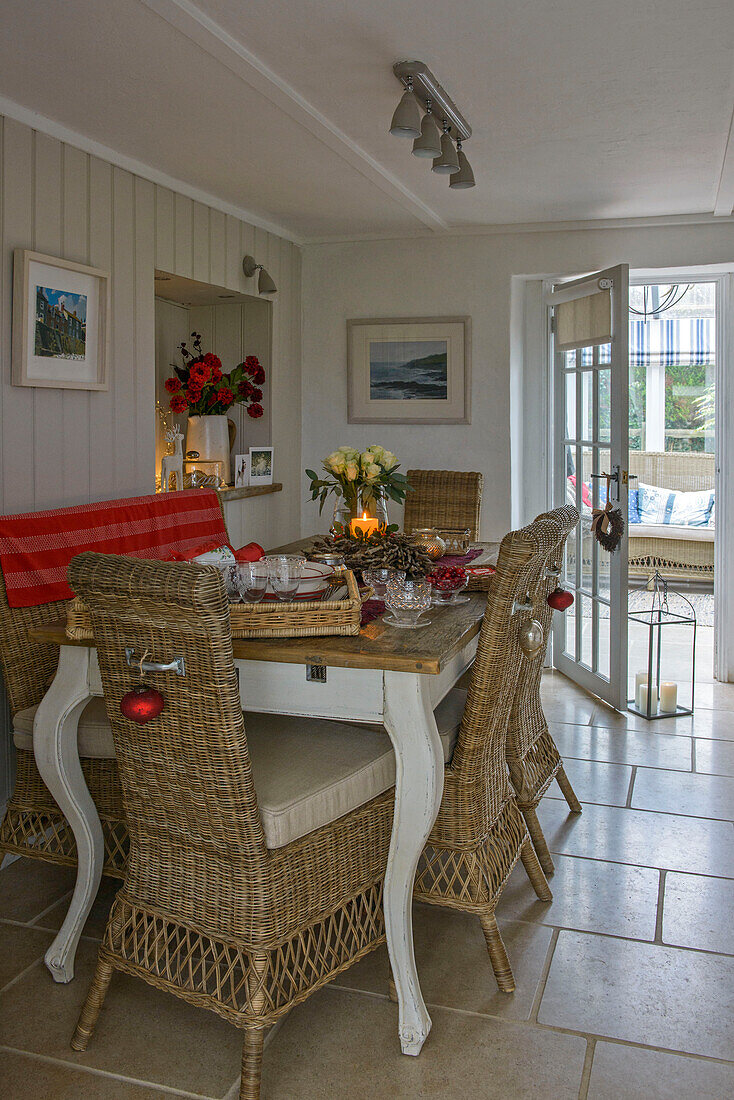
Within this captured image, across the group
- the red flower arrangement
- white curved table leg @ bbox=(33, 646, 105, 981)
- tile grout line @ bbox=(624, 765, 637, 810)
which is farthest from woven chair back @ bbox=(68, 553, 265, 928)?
the red flower arrangement

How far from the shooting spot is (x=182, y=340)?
4.49 metres

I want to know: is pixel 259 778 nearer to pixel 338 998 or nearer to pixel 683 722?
pixel 338 998

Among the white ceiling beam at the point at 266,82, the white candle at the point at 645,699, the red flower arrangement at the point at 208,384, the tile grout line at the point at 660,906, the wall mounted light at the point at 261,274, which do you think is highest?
the white ceiling beam at the point at 266,82

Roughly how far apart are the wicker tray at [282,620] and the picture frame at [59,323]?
122 cm

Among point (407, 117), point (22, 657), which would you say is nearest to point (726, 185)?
point (407, 117)

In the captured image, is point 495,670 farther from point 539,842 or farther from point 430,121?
point 430,121

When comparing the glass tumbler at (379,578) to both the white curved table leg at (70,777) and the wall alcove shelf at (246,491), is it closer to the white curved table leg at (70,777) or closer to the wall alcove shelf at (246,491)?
the white curved table leg at (70,777)

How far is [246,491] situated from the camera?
4.37 meters

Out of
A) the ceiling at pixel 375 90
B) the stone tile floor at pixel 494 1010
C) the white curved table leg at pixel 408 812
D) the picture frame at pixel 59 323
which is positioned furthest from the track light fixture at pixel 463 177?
the stone tile floor at pixel 494 1010

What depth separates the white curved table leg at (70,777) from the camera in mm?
2078

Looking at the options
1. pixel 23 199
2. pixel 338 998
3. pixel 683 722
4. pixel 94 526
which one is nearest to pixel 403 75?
pixel 23 199

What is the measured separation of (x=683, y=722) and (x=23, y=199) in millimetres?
3357

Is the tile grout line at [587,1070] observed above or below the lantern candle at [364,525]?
below

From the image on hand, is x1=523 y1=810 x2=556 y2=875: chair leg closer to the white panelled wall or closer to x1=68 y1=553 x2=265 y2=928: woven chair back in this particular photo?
x1=68 y1=553 x2=265 y2=928: woven chair back
